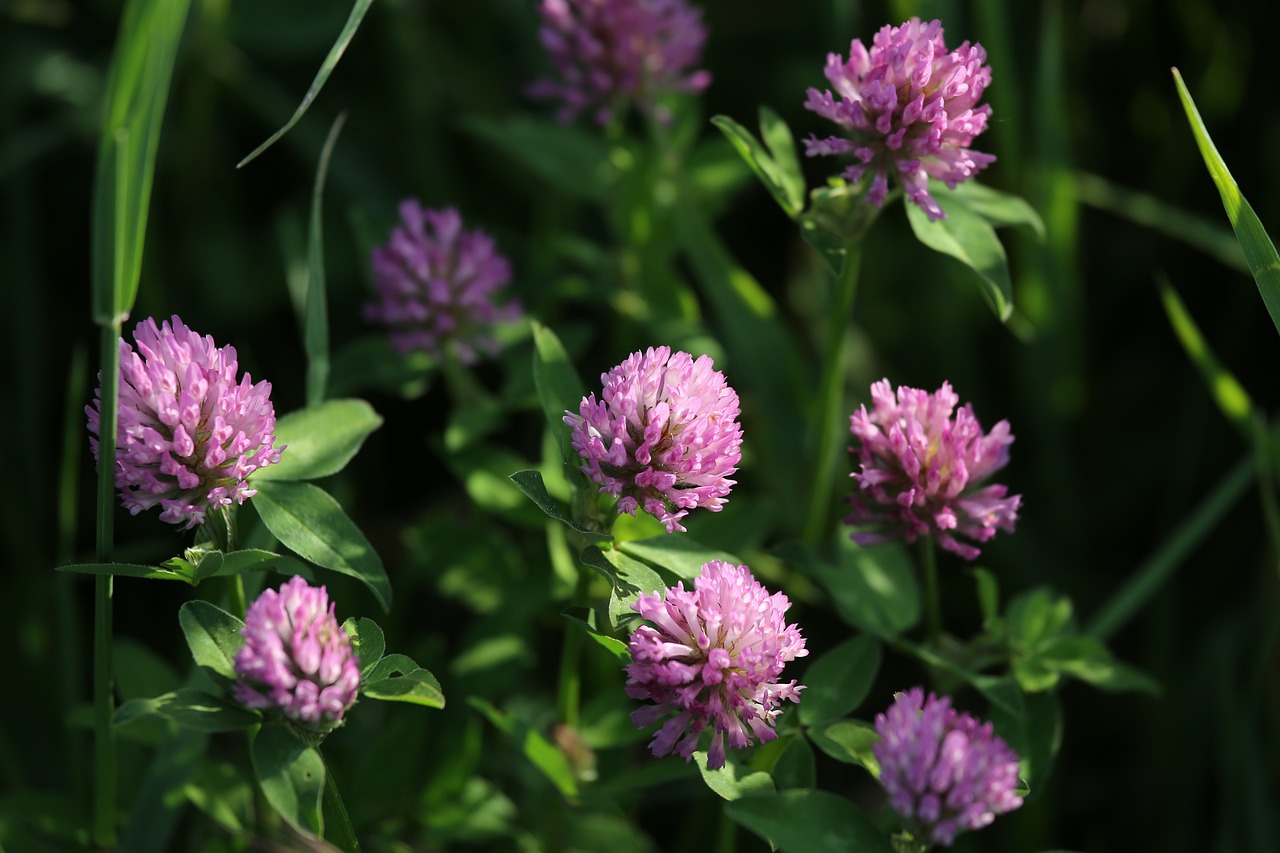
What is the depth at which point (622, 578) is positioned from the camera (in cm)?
187

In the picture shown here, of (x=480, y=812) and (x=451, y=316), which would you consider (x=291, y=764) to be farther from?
(x=451, y=316)

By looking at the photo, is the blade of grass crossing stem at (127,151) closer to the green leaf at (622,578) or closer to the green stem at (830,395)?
the green leaf at (622,578)

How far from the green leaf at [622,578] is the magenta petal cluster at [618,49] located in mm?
1197

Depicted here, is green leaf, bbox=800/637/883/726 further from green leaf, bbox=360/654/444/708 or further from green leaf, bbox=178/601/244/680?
green leaf, bbox=178/601/244/680

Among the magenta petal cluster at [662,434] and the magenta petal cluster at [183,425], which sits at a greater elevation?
the magenta petal cluster at [183,425]

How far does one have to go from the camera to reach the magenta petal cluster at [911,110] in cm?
192

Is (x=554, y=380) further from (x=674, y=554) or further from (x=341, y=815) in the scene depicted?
(x=341, y=815)

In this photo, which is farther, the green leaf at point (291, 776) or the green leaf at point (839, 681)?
the green leaf at point (839, 681)

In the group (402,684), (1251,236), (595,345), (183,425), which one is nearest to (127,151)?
(183,425)

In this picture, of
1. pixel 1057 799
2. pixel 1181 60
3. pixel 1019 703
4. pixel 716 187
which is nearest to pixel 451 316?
pixel 716 187

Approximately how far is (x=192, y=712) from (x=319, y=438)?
0.54 m

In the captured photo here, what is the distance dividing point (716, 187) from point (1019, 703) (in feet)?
4.79

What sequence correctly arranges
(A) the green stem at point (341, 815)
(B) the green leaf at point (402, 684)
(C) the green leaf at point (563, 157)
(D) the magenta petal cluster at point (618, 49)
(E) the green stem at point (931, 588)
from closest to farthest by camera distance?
(B) the green leaf at point (402, 684) → (A) the green stem at point (341, 815) → (E) the green stem at point (931, 588) → (D) the magenta petal cluster at point (618, 49) → (C) the green leaf at point (563, 157)

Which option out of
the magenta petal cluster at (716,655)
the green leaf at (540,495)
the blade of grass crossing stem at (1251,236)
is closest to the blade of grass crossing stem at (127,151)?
the green leaf at (540,495)
